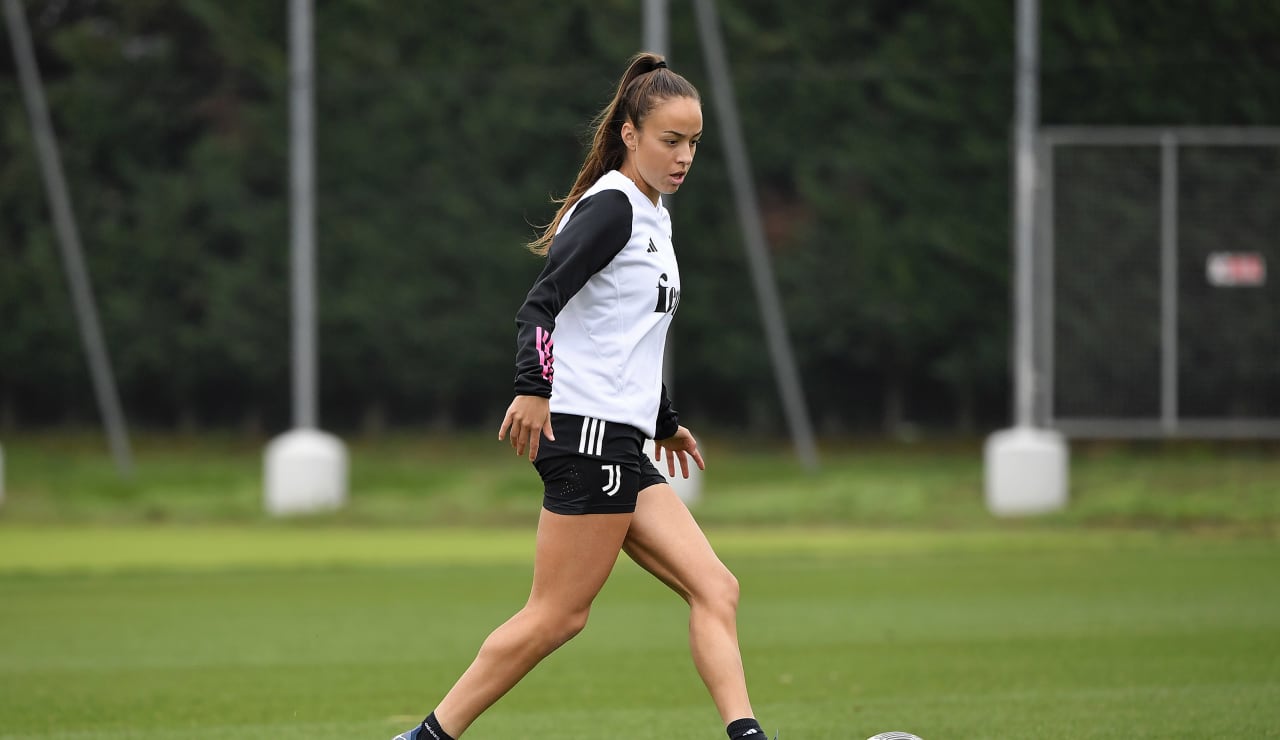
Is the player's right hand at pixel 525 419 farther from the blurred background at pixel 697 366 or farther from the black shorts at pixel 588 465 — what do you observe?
the blurred background at pixel 697 366

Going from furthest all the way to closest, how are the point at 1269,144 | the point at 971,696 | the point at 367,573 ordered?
the point at 1269,144 → the point at 367,573 → the point at 971,696

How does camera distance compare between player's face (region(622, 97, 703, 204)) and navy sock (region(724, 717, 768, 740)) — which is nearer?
navy sock (region(724, 717, 768, 740))

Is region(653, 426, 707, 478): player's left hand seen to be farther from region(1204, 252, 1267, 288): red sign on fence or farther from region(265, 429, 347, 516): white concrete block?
region(1204, 252, 1267, 288): red sign on fence

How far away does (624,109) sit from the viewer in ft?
17.9

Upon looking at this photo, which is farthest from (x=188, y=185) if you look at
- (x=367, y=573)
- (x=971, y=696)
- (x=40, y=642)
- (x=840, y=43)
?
(x=971, y=696)

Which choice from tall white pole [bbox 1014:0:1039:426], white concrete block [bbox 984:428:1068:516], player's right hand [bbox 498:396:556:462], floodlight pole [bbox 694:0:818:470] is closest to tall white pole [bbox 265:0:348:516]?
floodlight pole [bbox 694:0:818:470]

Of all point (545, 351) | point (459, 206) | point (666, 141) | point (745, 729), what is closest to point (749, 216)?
point (459, 206)

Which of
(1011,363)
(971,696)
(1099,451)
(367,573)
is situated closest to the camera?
(971,696)

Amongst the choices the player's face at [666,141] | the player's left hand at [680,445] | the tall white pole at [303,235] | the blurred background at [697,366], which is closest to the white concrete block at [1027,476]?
the blurred background at [697,366]

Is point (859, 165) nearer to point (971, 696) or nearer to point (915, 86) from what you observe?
point (915, 86)

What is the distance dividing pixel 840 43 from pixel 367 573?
1552 centimetres

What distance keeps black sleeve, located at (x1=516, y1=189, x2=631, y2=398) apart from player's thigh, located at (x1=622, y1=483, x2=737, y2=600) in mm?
611

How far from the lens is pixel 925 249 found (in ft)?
86.4

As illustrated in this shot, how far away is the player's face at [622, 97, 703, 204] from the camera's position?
17.5 ft
